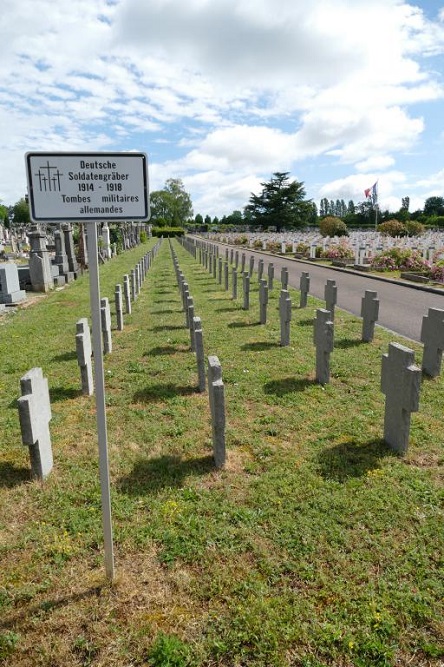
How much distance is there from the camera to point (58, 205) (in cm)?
253

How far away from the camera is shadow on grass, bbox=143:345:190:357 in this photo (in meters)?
7.84

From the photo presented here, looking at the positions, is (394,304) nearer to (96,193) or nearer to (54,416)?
(54,416)

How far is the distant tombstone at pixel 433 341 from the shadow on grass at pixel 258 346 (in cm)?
262

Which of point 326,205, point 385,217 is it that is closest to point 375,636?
point 385,217

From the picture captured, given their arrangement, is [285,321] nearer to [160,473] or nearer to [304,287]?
[304,287]

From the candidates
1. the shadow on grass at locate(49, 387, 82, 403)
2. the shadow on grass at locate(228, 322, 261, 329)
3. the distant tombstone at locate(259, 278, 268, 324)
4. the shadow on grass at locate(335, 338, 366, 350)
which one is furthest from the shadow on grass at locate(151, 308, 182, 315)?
the shadow on grass at locate(49, 387, 82, 403)

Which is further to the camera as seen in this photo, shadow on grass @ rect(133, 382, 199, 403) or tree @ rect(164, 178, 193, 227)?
tree @ rect(164, 178, 193, 227)

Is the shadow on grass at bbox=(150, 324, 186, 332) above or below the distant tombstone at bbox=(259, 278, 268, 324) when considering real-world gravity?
below

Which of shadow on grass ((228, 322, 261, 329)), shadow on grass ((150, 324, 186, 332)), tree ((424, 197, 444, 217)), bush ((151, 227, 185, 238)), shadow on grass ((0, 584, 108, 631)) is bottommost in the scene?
shadow on grass ((0, 584, 108, 631))

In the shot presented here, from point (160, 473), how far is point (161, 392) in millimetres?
2038

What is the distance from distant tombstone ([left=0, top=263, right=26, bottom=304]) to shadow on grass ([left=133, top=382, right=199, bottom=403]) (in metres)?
8.38

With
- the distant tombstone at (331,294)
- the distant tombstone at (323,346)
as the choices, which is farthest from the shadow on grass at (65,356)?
the distant tombstone at (331,294)

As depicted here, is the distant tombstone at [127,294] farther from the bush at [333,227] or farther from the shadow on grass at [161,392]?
the bush at [333,227]

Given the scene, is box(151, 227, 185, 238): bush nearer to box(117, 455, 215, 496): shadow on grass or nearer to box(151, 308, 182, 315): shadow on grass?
box(151, 308, 182, 315): shadow on grass
